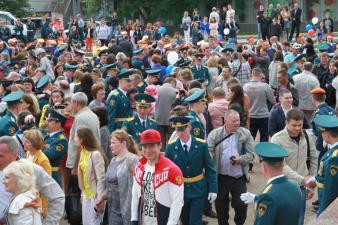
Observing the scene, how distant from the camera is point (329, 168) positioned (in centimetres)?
725

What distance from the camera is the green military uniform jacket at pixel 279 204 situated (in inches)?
231

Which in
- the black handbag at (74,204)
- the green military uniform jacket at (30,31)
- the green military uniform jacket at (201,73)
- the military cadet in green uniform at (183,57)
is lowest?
the black handbag at (74,204)

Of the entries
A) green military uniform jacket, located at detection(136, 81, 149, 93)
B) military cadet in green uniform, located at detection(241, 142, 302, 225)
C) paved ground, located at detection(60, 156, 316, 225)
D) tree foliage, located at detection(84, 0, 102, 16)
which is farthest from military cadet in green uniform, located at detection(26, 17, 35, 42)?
military cadet in green uniform, located at detection(241, 142, 302, 225)

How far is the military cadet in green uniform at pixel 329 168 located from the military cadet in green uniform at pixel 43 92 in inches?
261

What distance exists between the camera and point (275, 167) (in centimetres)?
607

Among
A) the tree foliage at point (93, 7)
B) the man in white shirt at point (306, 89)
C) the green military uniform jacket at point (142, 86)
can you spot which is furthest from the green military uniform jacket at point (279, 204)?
the tree foliage at point (93, 7)

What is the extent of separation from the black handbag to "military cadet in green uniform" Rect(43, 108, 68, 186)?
2.25 feet

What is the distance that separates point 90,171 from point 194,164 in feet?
4.31

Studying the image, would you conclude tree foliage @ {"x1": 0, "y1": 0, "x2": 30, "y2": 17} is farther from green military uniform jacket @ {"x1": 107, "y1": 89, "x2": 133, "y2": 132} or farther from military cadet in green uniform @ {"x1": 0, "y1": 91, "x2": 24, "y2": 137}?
military cadet in green uniform @ {"x1": 0, "y1": 91, "x2": 24, "y2": 137}

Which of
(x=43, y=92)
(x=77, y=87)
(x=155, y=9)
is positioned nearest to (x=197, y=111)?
(x=77, y=87)

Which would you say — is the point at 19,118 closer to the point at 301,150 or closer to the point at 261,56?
the point at 301,150

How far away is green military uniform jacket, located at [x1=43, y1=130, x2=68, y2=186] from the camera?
960 centimetres

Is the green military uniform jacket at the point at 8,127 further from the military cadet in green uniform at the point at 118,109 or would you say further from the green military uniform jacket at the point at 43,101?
the green military uniform jacket at the point at 43,101

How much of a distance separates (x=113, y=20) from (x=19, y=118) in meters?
27.0
